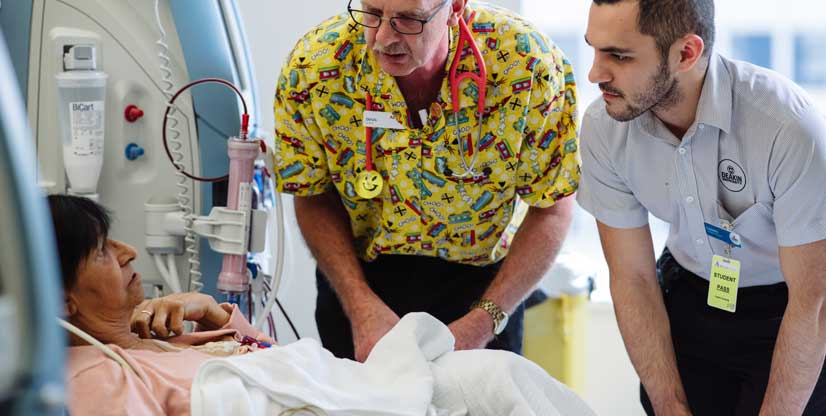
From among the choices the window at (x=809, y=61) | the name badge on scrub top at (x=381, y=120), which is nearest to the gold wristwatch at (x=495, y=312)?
the name badge on scrub top at (x=381, y=120)

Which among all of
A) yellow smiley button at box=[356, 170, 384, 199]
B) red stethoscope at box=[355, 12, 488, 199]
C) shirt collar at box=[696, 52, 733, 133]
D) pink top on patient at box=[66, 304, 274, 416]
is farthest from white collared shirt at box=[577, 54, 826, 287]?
pink top on patient at box=[66, 304, 274, 416]

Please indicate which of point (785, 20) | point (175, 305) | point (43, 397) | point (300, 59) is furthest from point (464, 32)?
point (785, 20)

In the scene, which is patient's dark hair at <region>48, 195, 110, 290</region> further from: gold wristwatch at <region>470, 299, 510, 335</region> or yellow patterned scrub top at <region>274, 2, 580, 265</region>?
gold wristwatch at <region>470, 299, 510, 335</region>

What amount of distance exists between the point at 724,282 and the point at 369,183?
2.85ft

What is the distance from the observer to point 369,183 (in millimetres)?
2518

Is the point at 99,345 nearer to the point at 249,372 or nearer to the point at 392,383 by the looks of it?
the point at 249,372

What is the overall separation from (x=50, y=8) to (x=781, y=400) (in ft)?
6.54

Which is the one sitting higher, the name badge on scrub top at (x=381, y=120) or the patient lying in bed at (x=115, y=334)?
the name badge on scrub top at (x=381, y=120)

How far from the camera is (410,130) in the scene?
8.18 feet

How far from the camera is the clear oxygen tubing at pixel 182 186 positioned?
2605 millimetres

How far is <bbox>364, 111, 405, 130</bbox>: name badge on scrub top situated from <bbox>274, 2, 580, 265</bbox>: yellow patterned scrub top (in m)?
0.02

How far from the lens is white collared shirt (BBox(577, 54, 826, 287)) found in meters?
2.07

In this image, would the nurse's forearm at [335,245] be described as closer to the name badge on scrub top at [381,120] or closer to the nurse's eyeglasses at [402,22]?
the name badge on scrub top at [381,120]

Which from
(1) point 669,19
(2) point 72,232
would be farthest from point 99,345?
(1) point 669,19
